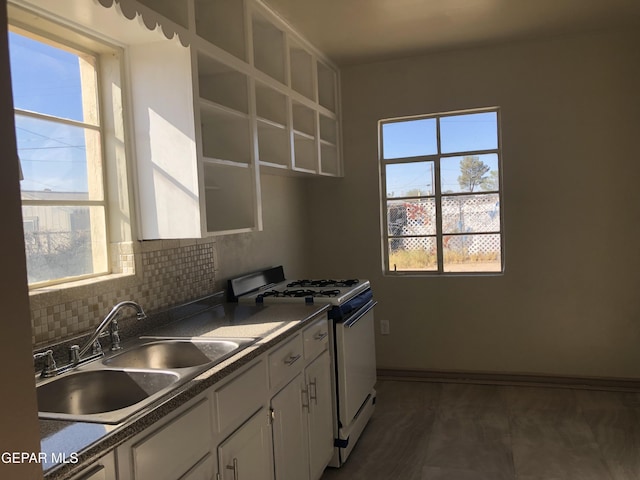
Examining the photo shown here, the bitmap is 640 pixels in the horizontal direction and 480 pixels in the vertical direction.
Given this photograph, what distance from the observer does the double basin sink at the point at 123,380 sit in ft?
5.24

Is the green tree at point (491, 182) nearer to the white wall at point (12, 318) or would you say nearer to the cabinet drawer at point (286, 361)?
the cabinet drawer at point (286, 361)

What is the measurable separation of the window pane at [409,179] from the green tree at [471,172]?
243 millimetres

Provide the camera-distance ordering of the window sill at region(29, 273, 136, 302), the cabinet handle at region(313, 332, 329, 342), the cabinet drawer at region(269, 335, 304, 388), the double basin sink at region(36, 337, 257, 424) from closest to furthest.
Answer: the double basin sink at region(36, 337, 257, 424) → the window sill at region(29, 273, 136, 302) → the cabinet drawer at region(269, 335, 304, 388) → the cabinet handle at region(313, 332, 329, 342)

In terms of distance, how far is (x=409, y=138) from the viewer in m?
4.26

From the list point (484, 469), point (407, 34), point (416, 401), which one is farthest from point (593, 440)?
point (407, 34)

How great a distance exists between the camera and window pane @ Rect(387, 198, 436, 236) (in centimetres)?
427

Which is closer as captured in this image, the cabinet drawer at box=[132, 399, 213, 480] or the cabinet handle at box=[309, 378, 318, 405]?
the cabinet drawer at box=[132, 399, 213, 480]

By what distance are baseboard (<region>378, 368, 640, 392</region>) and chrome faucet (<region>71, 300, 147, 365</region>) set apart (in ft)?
9.06

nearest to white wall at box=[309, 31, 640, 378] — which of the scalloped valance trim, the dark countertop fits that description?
the dark countertop

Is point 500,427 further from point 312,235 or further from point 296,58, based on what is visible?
point 296,58

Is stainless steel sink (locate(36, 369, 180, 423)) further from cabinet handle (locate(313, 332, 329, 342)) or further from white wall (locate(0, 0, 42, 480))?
cabinet handle (locate(313, 332, 329, 342))

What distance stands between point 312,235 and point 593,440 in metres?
2.51

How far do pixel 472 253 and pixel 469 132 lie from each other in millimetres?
957

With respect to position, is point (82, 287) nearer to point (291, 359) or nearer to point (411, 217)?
point (291, 359)
